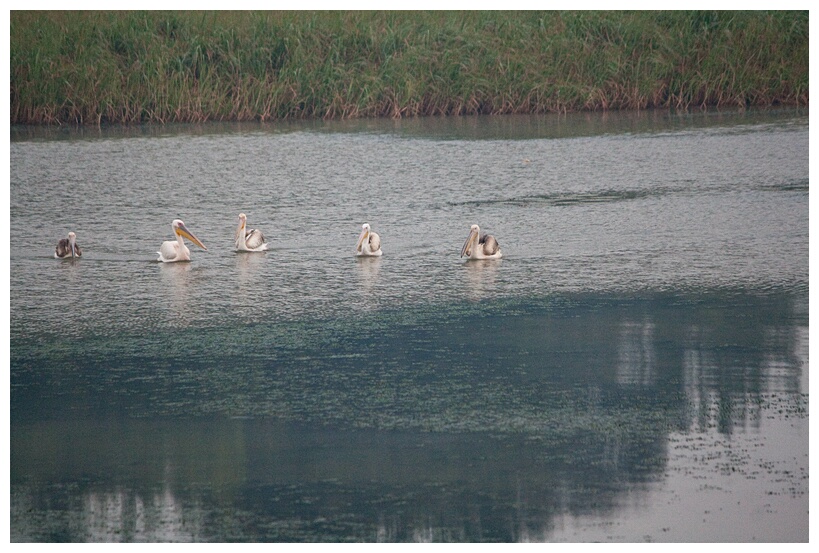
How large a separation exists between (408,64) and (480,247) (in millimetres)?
8372

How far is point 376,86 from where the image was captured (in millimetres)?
16172

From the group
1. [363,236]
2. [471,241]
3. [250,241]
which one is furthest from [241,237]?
[471,241]

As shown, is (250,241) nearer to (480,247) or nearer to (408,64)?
(480,247)

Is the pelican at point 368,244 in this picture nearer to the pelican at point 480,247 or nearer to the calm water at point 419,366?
the calm water at point 419,366

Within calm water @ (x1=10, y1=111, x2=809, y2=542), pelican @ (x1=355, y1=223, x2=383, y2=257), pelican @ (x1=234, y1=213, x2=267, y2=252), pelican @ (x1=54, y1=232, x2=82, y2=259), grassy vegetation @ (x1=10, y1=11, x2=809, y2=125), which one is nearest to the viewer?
calm water @ (x1=10, y1=111, x2=809, y2=542)

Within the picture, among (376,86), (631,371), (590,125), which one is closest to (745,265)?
(631,371)

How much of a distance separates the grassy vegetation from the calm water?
14.6 ft

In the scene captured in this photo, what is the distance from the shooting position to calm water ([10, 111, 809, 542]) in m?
4.09

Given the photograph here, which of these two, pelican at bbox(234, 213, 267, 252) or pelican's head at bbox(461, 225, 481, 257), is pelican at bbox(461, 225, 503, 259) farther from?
pelican at bbox(234, 213, 267, 252)

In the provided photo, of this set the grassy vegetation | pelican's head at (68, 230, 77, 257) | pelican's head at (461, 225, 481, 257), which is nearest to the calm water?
pelican's head at (68, 230, 77, 257)

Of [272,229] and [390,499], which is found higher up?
[272,229]

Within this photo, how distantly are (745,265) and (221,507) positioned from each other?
462 cm

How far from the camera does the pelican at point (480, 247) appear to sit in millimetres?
8070
